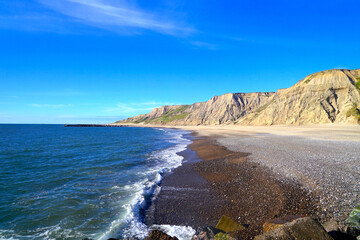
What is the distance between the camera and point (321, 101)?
2251 inches

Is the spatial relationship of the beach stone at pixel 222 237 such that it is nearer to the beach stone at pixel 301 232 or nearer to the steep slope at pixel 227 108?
the beach stone at pixel 301 232

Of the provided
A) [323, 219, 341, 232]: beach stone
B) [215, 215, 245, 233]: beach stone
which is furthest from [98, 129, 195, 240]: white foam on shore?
[323, 219, 341, 232]: beach stone

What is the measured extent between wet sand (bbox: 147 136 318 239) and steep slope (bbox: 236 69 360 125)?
48.3m

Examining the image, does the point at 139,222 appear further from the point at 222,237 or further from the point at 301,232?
the point at 301,232

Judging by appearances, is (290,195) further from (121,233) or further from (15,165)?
(15,165)

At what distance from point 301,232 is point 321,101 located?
65.5 meters

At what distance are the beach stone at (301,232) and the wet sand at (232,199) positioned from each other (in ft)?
4.35

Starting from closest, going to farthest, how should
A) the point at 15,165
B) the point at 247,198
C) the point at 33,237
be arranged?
the point at 33,237, the point at 247,198, the point at 15,165

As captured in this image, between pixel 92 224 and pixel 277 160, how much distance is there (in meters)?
13.1

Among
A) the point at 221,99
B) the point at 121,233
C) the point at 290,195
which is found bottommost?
the point at 121,233

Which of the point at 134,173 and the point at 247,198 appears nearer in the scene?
the point at 247,198

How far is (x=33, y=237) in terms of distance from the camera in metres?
6.88

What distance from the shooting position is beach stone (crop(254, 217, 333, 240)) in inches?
176

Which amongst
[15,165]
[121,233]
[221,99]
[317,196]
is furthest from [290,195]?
[221,99]
